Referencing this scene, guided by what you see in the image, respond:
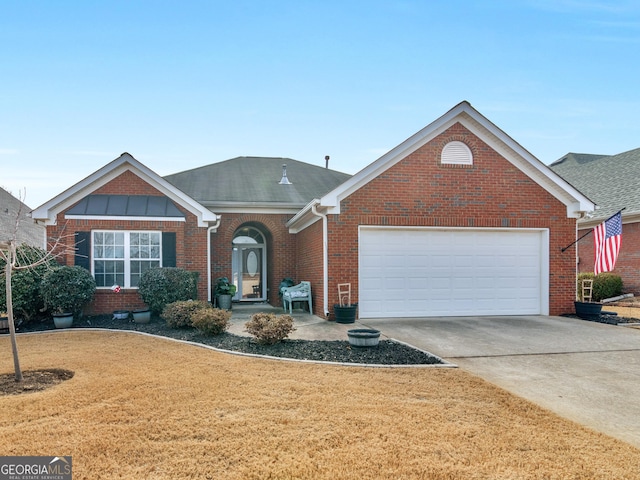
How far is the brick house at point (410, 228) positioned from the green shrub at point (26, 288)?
1172 millimetres

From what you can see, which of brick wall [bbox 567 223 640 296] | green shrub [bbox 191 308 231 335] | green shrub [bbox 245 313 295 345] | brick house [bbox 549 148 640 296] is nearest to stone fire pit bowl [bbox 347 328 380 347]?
green shrub [bbox 245 313 295 345]

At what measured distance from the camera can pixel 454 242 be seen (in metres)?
12.3

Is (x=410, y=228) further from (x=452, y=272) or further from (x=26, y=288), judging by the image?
(x=26, y=288)

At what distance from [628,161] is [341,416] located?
75.7ft

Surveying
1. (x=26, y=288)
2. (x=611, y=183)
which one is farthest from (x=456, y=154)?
(x=611, y=183)

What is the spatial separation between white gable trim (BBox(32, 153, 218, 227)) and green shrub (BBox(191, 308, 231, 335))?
503 cm

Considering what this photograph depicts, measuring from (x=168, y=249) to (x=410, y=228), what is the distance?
7.27 metres

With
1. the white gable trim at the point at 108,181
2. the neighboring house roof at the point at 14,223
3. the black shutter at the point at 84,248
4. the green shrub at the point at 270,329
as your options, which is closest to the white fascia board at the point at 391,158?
the green shrub at the point at 270,329

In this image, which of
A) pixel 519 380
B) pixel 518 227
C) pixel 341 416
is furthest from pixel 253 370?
pixel 518 227

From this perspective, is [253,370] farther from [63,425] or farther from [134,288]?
[134,288]

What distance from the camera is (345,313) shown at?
1094cm

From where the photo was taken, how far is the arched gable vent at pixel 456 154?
12172 mm

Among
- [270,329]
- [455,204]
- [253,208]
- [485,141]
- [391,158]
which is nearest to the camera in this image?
[270,329]

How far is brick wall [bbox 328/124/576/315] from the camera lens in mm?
11633
